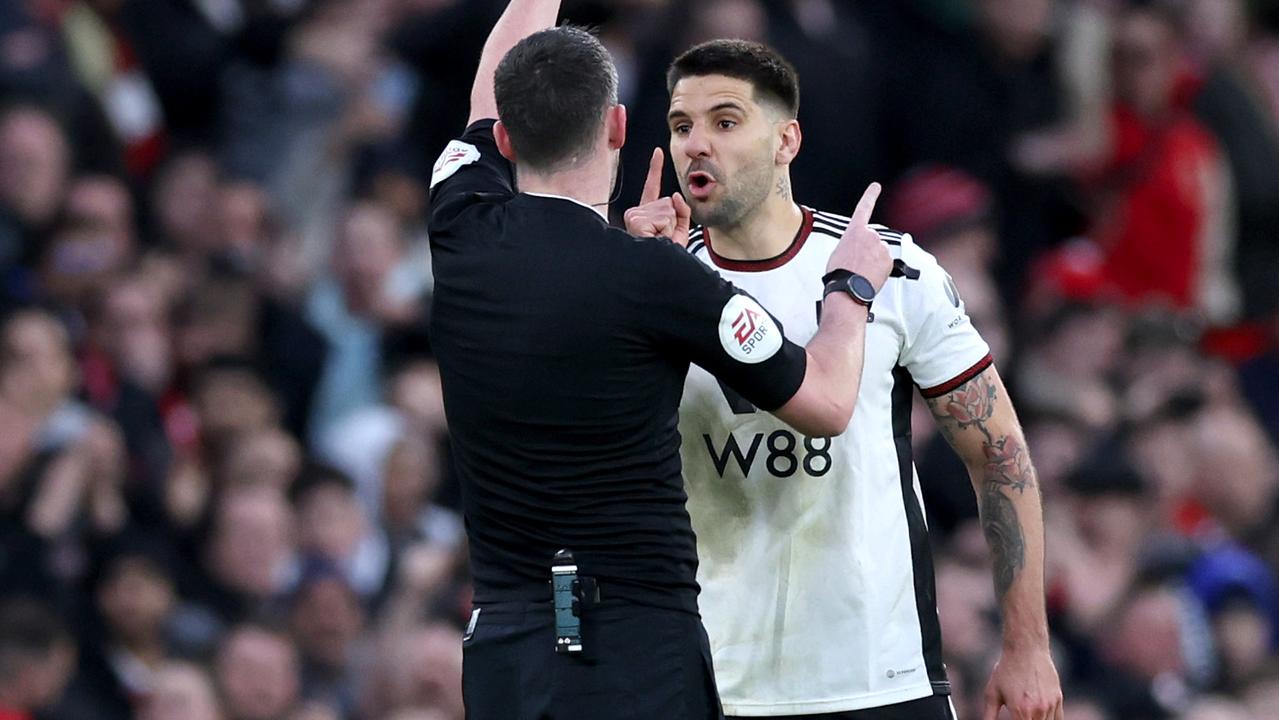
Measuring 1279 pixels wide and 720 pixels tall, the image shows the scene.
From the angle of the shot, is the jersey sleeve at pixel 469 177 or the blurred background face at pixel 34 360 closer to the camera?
the jersey sleeve at pixel 469 177

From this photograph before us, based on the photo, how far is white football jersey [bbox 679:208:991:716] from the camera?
598 cm

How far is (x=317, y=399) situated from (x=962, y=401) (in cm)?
453

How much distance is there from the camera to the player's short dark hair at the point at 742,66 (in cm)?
594

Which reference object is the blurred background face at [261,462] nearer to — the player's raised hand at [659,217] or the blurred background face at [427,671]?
the blurred background face at [427,671]

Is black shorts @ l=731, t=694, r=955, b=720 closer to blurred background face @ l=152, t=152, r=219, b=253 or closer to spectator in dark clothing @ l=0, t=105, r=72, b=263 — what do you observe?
spectator in dark clothing @ l=0, t=105, r=72, b=263

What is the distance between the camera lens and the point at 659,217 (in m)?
5.67

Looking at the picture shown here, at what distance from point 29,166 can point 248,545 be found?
166 centimetres

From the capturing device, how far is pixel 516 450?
211 inches

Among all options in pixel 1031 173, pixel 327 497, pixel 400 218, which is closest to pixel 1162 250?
pixel 1031 173

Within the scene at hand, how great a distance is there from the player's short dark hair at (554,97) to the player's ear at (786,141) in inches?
29.1

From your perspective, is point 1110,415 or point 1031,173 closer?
point 1110,415

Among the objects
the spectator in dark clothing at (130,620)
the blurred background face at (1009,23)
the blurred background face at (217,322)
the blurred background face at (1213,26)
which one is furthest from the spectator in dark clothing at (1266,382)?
the spectator in dark clothing at (130,620)

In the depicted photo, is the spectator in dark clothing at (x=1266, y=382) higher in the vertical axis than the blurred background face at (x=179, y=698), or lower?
higher

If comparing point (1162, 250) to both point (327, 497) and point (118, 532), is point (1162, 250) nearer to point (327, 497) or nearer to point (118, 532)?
point (327, 497)
